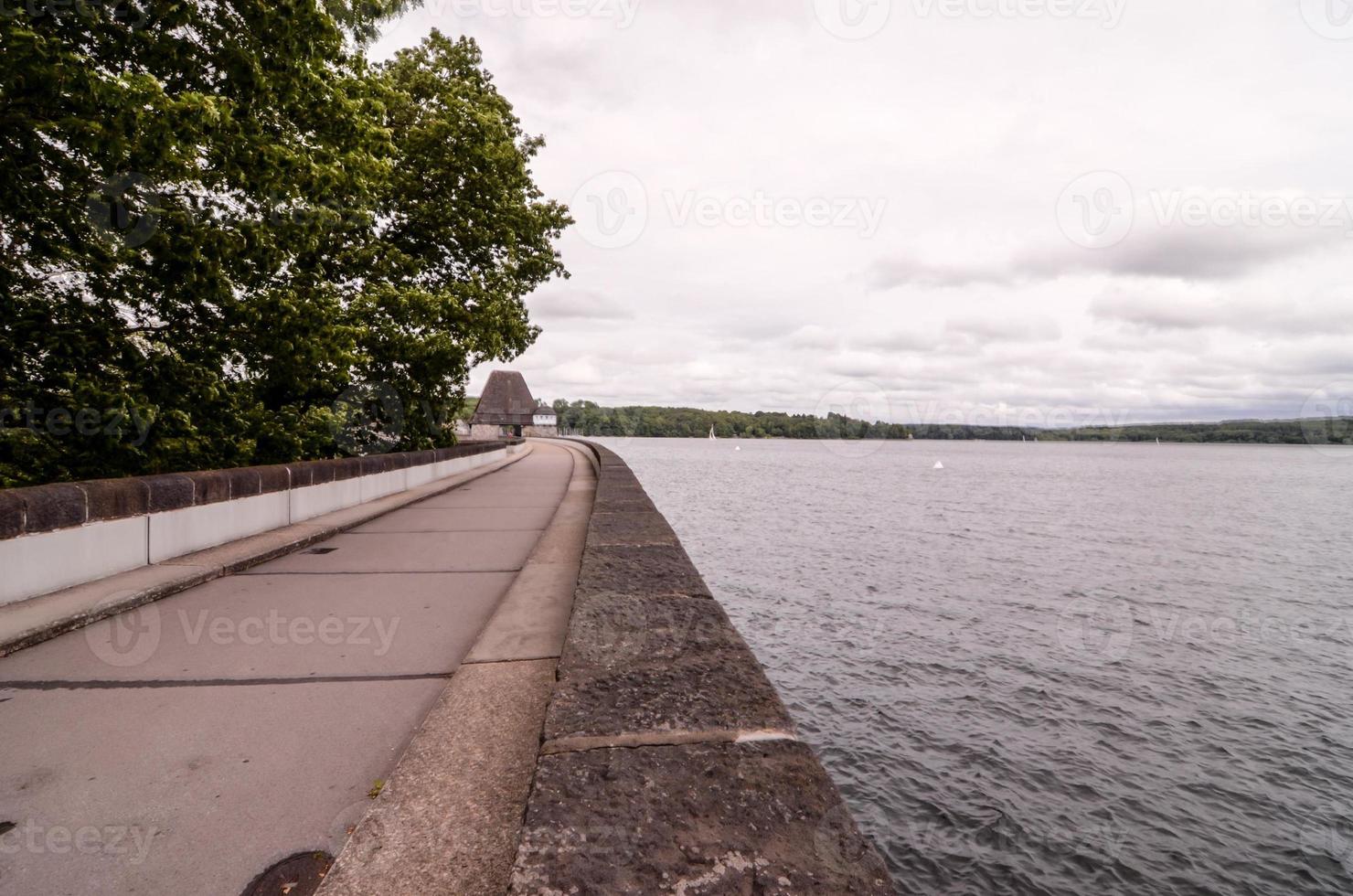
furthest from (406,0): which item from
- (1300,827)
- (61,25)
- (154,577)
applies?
(1300,827)

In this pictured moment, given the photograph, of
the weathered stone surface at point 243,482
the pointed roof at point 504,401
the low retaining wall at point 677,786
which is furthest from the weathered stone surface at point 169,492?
the pointed roof at point 504,401

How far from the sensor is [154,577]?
536 centimetres

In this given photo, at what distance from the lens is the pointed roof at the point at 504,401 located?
7481 cm

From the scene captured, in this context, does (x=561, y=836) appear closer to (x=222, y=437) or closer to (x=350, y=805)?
(x=350, y=805)

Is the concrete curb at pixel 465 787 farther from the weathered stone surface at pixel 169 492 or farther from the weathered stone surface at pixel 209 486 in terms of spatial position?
the weathered stone surface at pixel 209 486

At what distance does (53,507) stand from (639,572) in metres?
4.60

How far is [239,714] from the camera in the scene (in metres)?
3.13

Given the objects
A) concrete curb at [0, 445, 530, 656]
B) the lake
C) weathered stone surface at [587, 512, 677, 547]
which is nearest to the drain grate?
the lake

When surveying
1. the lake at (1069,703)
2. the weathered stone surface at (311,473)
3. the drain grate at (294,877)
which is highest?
the weathered stone surface at (311,473)

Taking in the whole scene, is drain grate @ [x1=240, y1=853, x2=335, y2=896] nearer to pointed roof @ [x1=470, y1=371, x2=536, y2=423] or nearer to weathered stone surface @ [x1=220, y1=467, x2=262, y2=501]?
weathered stone surface @ [x1=220, y1=467, x2=262, y2=501]

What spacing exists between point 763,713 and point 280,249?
8.00 metres

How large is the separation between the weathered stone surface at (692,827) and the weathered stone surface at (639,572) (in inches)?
79.1

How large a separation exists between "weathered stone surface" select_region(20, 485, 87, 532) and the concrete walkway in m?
0.97

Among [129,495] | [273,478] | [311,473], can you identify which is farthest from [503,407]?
[129,495]
